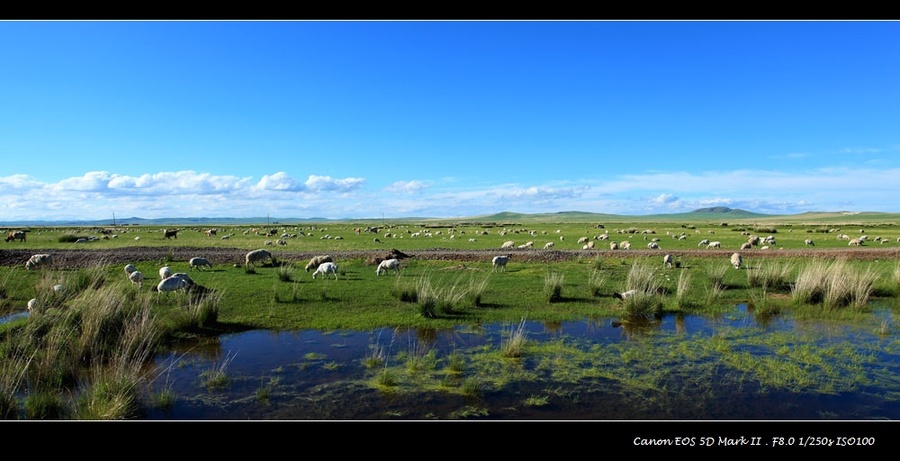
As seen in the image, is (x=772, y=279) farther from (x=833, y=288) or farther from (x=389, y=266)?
(x=389, y=266)

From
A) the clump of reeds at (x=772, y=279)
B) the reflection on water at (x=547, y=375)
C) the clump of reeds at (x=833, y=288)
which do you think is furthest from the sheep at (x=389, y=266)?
the clump of reeds at (x=833, y=288)

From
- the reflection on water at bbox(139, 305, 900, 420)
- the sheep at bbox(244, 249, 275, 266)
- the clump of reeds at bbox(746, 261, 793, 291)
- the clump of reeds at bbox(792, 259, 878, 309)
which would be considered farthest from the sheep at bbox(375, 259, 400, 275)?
the clump of reeds at bbox(792, 259, 878, 309)

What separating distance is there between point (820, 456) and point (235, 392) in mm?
7449

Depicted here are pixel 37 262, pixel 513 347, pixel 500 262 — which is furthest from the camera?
pixel 500 262

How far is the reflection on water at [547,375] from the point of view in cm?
651

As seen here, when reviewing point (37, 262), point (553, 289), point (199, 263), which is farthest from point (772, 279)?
point (37, 262)

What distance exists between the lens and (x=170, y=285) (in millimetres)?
14008

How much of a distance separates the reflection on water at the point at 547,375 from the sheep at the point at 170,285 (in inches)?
189

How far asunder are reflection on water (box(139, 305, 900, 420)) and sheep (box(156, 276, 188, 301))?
4.80 metres

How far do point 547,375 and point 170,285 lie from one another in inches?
484

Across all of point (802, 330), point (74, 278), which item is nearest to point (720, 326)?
point (802, 330)

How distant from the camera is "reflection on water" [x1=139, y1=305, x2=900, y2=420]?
21.4ft

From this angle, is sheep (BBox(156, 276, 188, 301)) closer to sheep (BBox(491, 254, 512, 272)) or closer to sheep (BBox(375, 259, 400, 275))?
sheep (BBox(375, 259, 400, 275))
